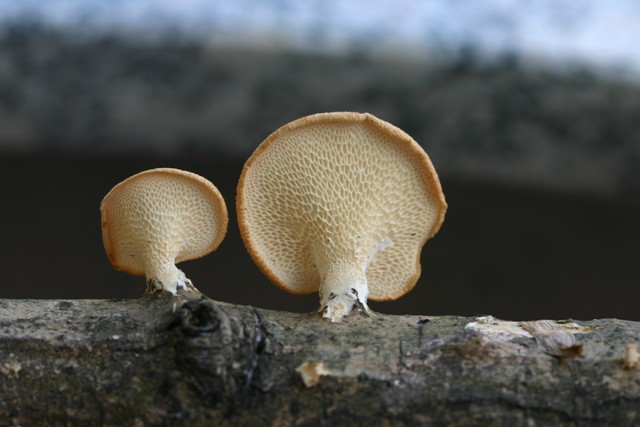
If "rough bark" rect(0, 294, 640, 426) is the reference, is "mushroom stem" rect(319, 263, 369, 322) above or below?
above

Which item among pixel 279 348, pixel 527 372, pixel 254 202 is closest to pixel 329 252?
pixel 254 202

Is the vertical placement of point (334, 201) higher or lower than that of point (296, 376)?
higher

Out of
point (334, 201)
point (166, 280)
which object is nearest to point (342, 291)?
point (334, 201)

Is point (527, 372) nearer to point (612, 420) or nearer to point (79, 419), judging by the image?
point (612, 420)

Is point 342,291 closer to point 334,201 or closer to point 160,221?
point 334,201

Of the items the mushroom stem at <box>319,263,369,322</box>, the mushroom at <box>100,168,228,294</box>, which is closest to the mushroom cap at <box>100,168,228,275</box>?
the mushroom at <box>100,168,228,294</box>

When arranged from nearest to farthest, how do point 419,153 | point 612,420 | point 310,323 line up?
point 612,420 → point 310,323 → point 419,153

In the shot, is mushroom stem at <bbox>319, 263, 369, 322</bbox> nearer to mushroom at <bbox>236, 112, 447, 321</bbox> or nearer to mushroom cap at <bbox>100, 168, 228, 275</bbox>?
mushroom at <bbox>236, 112, 447, 321</bbox>
